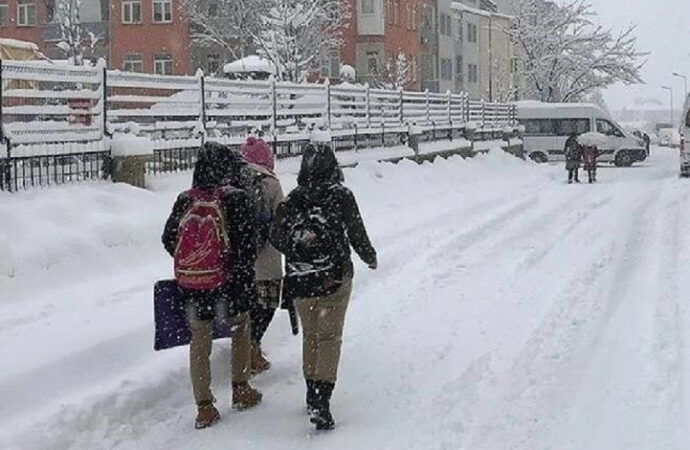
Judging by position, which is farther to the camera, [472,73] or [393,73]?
[472,73]

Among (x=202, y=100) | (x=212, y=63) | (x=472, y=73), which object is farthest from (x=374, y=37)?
(x=202, y=100)

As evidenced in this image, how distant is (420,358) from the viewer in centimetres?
779

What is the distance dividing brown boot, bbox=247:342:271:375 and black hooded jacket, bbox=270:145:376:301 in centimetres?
127

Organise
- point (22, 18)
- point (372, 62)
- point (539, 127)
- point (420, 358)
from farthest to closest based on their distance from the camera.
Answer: point (372, 62) < point (22, 18) < point (539, 127) < point (420, 358)

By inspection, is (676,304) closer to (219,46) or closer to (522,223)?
(522,223)

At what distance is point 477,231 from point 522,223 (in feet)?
5.18

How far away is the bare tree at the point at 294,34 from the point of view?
42.6 meters

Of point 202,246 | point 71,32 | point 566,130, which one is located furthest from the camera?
point 566,130

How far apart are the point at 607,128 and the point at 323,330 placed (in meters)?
38.4

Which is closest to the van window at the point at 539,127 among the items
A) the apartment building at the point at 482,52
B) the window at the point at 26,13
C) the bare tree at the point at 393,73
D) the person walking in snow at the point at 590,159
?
the bare tree at the point at 393,73

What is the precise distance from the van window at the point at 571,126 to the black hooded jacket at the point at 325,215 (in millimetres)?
37760

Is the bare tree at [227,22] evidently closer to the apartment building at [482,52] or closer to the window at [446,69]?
the window at [446,69]

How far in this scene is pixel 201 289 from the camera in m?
6.12

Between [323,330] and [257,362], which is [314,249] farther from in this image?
[257,362]
